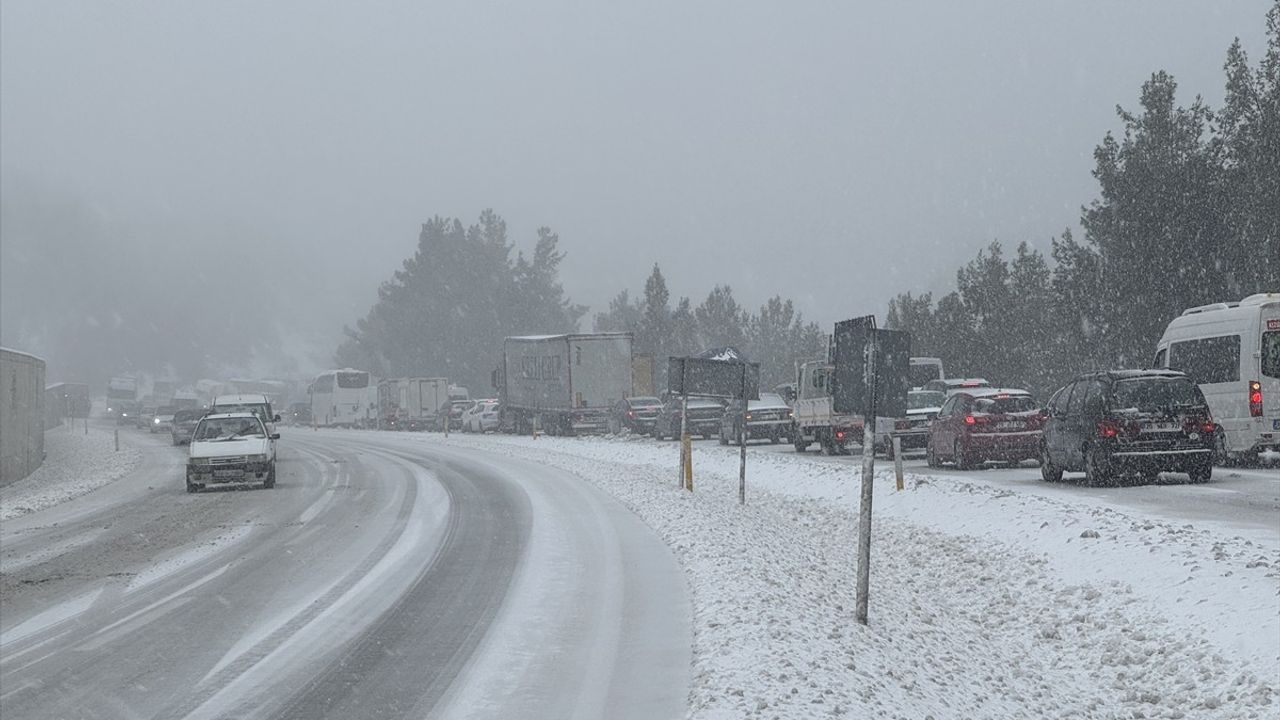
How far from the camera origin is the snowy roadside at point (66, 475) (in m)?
26.8

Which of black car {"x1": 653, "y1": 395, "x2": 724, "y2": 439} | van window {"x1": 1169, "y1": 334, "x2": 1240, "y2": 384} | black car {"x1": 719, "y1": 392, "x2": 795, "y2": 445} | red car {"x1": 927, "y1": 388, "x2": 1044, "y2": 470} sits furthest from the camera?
black car {"x1": 653, "y1": 395, "x2": 724, "y2": 439}

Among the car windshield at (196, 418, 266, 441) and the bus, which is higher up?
the bus

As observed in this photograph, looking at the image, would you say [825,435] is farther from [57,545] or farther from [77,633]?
[77,633]

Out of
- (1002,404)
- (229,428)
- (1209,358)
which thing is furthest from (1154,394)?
(229,428)

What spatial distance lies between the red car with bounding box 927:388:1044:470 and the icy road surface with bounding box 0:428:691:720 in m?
7.88

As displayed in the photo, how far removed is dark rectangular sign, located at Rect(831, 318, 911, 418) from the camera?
984 cm

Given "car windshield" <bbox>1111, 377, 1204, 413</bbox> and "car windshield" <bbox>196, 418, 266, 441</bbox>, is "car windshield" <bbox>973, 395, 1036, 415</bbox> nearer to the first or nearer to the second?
"car windshield" <bbox>1111, 377, 1204, 413</bbox>

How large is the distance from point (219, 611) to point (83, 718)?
3.56 meters

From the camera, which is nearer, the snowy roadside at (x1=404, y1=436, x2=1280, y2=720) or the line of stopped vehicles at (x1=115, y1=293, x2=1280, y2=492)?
the snowy roadside at (x1=404, y1=436, x2=1280, y2=720)

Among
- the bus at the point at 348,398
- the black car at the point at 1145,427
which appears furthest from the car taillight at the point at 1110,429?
the bus at the point at 348,398

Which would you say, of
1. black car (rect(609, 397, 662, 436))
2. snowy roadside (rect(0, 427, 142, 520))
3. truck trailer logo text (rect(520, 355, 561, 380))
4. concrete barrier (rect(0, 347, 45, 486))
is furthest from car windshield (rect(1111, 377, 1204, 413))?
truck trailer logo text (rect(520, 355, 561, 380))

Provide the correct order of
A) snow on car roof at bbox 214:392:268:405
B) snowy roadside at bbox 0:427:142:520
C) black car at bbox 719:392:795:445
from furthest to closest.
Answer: snow on car roof at bbox 214:392:268:405 < black car at bbox 719:392:795:445 < snowy roadside at bbox 0:427:142:520

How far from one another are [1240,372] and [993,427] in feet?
15.1

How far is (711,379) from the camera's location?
21.6 meters
